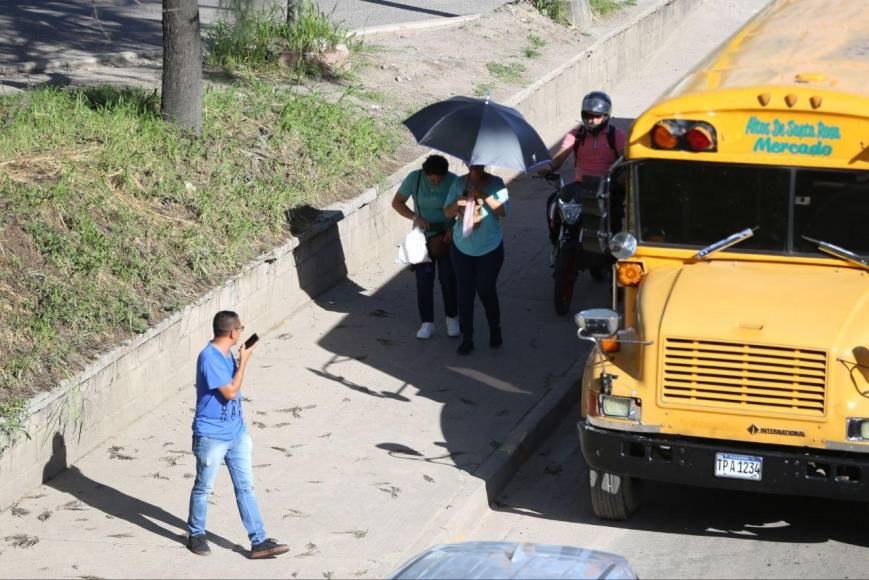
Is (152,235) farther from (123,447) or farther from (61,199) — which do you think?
(123,447)

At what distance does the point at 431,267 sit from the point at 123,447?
3.28m

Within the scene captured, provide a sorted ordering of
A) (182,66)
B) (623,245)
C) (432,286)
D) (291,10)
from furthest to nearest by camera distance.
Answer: (291,10), (182,66), (432,286), (623,245)

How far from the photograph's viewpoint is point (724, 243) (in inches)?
335

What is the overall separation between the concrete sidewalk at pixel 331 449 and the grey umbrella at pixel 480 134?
1.70 m

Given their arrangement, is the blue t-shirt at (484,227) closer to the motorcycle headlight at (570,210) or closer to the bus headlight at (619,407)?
the motorcycle headlight at (570,210)

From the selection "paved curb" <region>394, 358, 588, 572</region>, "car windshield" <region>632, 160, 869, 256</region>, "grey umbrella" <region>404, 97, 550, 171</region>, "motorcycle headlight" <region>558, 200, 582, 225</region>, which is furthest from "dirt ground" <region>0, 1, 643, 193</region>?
"car windshield" <region>632, 160, 869, 256</region>

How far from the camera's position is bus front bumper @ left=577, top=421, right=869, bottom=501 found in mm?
7652

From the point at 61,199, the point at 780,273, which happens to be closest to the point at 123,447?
the point at 61,199

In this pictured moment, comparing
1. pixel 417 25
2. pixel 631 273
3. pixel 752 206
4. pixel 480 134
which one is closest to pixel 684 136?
pixel 752 206

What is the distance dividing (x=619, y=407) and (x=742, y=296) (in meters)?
0.99

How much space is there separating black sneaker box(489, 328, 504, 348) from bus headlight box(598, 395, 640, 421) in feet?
11.2

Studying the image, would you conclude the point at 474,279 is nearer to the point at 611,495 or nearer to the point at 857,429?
the point at 611,495

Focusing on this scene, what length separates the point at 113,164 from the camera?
1169cm

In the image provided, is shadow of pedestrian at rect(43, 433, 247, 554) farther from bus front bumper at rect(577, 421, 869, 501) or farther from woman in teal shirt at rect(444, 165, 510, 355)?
woman in teal shirt at rect(444, 165, 510, 355)
